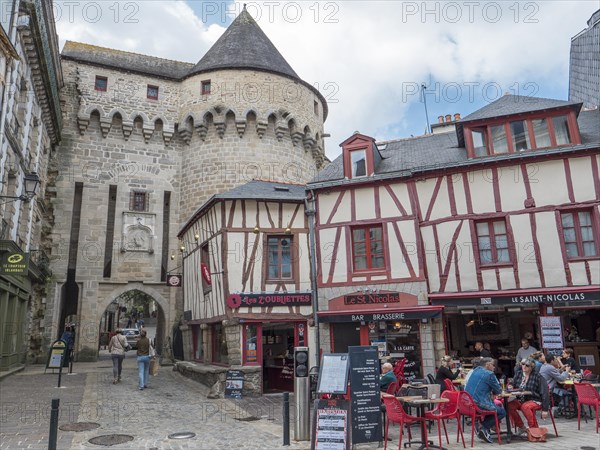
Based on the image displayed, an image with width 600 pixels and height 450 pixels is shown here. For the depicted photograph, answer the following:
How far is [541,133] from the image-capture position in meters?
10.8

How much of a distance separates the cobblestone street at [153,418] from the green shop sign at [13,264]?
254 cm

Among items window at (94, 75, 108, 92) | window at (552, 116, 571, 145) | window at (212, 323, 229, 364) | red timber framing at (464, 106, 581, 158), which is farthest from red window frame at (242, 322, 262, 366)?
window at (94, 75, 108, 92)

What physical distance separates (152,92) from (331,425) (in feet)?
60.4

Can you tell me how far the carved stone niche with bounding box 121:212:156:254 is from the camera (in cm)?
1864

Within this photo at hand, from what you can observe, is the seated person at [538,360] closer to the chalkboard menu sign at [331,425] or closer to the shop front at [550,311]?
the shop front at [550,311]

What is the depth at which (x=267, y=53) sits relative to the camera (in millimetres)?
21266

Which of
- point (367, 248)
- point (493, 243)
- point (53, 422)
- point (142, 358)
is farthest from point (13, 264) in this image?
point (493, 243)

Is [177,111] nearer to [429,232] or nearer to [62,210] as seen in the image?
[62,210]

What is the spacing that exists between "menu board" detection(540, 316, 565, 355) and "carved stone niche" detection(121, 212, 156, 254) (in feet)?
47.0

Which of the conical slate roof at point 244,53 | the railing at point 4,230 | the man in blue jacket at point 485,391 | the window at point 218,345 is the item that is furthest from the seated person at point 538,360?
the conical slate roof at point 244,53

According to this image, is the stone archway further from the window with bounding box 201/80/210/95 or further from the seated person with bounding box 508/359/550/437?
the seated person with bounding box 508/359/550/437

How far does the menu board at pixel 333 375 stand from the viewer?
567 centimetres

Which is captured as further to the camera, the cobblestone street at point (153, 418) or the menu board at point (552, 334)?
the menu board at point (552, 334)

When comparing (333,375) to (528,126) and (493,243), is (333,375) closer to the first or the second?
(493,243)
